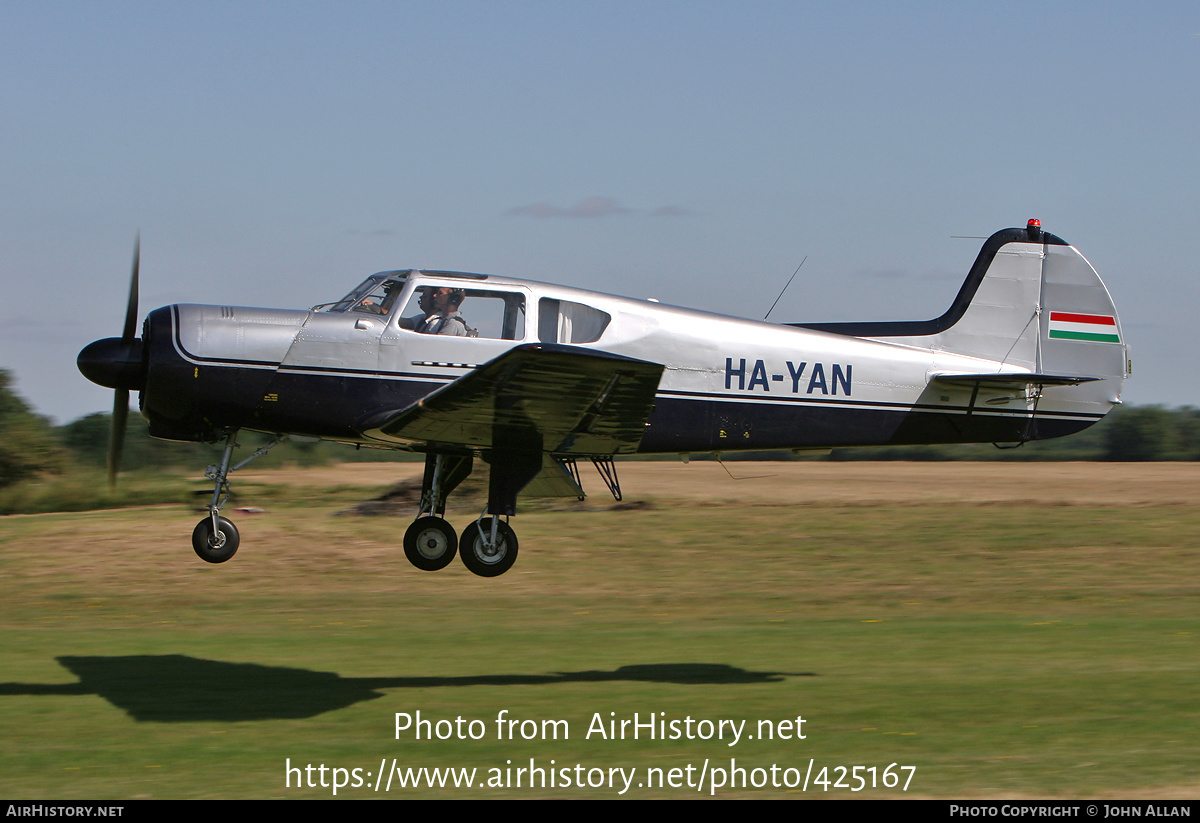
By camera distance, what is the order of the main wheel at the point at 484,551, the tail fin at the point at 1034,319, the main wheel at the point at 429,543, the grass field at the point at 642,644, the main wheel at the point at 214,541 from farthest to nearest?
the tail fin at the point at 1034,319
the main wheel at the point at 429,543
the main wheel at the point at 484,551
the main wheel at the point at 214,541
the grass field at the point at 642,644

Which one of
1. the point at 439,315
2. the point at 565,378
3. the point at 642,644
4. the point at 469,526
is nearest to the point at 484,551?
the point at 469,526

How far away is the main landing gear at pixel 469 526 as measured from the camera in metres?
11.2

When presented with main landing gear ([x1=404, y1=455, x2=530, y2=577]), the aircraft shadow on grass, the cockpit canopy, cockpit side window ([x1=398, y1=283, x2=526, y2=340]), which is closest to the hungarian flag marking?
the aircraft shadow on grass

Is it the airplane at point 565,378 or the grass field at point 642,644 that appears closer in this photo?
the grass field at point 642,644

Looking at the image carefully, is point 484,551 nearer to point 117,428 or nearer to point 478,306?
point 478,306

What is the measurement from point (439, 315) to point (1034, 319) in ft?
21.5

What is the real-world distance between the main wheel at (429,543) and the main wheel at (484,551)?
468 millimetres

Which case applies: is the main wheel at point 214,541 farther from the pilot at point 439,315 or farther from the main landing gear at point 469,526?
the pilot at point 439,315

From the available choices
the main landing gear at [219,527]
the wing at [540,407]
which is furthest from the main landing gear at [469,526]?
the main landing gear at [219,527]

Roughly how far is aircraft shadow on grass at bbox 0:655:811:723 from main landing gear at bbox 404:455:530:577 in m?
1.83

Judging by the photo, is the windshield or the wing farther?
the windshield

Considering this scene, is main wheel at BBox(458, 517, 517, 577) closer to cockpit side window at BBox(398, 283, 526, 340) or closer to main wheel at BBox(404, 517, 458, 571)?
main wheel at BBox(404, 517, 458, 571)

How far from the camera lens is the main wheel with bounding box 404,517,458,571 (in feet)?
39.1

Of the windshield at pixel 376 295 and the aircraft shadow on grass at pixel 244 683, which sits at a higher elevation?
the windshield at pixel 376 295
